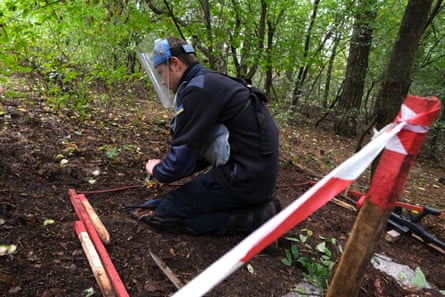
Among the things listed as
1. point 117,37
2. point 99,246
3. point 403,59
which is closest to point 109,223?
point 99,246

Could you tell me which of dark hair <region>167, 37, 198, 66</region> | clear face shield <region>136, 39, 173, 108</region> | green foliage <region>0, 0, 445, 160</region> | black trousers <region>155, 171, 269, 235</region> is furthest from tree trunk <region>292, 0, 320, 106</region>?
black trousers <region>155, 171, 269, 235</region>

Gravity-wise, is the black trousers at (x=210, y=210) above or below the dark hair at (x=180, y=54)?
below

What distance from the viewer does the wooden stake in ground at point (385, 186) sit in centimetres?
107

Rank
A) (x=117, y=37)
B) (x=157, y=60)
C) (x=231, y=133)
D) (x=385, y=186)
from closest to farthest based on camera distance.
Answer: (x=385, y=186) → (x=231, y=133) → (x=157, y=60) → (x=117, y=37)

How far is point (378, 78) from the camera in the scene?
9938mm

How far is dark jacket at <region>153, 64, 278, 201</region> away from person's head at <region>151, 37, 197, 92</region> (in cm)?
18

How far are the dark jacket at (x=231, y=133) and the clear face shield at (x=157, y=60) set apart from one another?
0.34 meters

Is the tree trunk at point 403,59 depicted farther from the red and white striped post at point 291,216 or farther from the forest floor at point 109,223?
the red and white striped post at point 291,216

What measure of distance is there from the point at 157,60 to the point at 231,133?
2.98 feet

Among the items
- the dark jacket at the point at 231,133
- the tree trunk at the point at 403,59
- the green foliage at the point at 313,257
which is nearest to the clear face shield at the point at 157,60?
the dark jacket at the point at 231,133

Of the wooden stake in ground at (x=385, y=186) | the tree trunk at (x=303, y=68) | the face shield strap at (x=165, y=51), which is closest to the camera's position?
the wooden stake in ground at (x=385, y=186)

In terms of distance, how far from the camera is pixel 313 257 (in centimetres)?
244

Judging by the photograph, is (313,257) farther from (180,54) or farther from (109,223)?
(180,54)

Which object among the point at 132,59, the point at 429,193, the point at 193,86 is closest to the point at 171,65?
the point at 193,86
